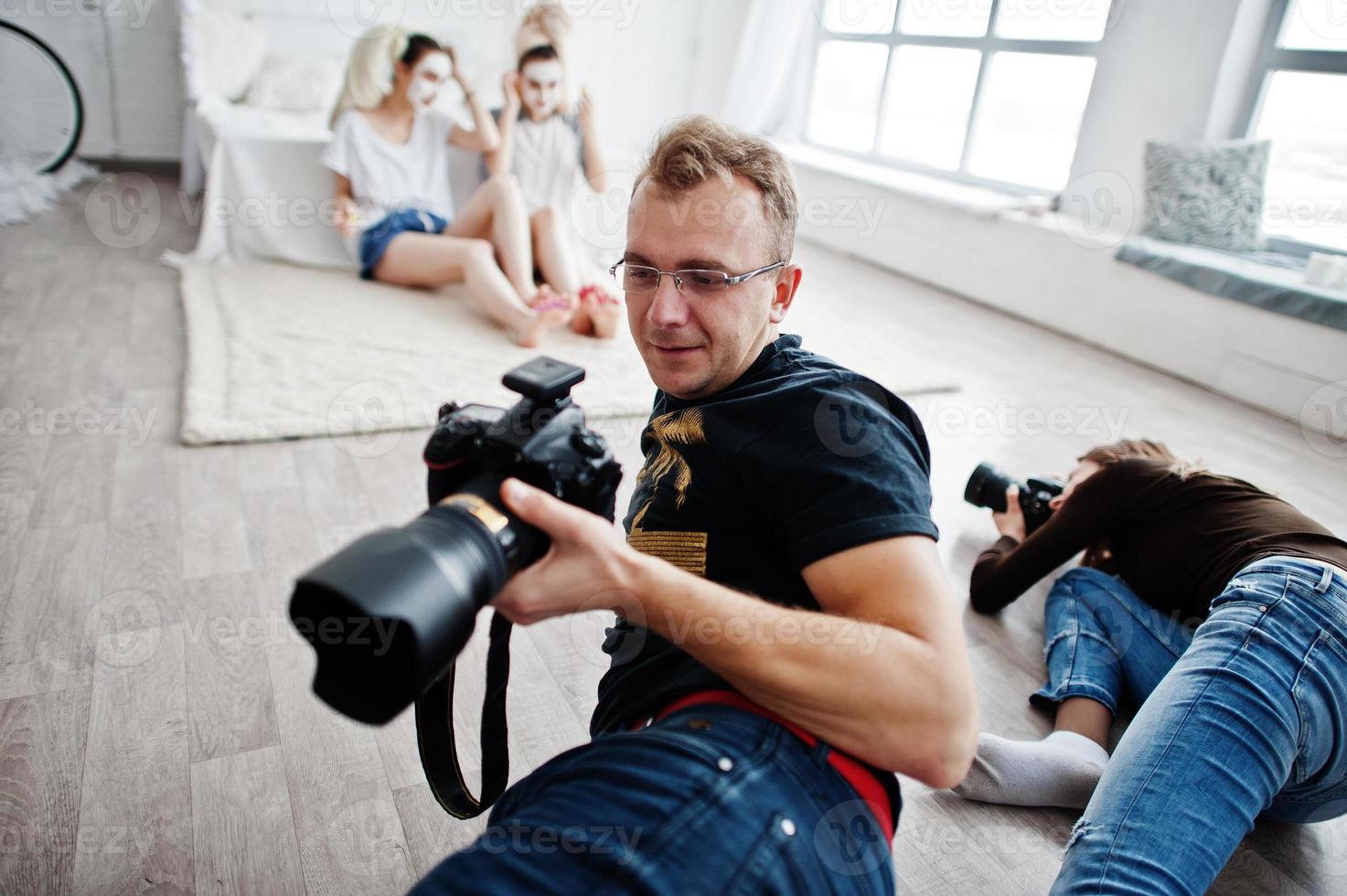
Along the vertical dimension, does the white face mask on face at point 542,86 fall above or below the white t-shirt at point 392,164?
above

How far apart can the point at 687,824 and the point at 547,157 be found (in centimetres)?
311

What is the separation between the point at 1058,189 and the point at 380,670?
4451 millimetres

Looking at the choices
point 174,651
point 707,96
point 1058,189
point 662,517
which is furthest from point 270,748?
point 707,96

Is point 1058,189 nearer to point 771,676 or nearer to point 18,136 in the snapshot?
point 771,676

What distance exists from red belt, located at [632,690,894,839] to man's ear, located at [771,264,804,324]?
0.37 m

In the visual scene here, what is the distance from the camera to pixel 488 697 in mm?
834

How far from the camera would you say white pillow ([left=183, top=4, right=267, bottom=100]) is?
3.79 m

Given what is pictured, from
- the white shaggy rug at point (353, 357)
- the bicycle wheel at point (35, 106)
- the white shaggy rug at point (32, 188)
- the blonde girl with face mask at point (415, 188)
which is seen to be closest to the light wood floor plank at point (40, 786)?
the white shaggy rug at point (353, 357)

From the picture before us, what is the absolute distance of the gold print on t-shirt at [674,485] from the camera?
0.78 m

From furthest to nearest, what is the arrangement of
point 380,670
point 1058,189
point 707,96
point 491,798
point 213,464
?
point 707,96, point 1058,189, point 213,464, point 491,798, point 380,670

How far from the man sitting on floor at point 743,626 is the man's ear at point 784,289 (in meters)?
0.06

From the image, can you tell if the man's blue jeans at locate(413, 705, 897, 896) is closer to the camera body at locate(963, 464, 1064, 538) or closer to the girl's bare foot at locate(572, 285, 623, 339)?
the camera body at locate(963, 464, 1064, 538)

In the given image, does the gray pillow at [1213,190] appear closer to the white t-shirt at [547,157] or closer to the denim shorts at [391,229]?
the white t-shirt at [547,157]

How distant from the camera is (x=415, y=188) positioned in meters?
3.23
